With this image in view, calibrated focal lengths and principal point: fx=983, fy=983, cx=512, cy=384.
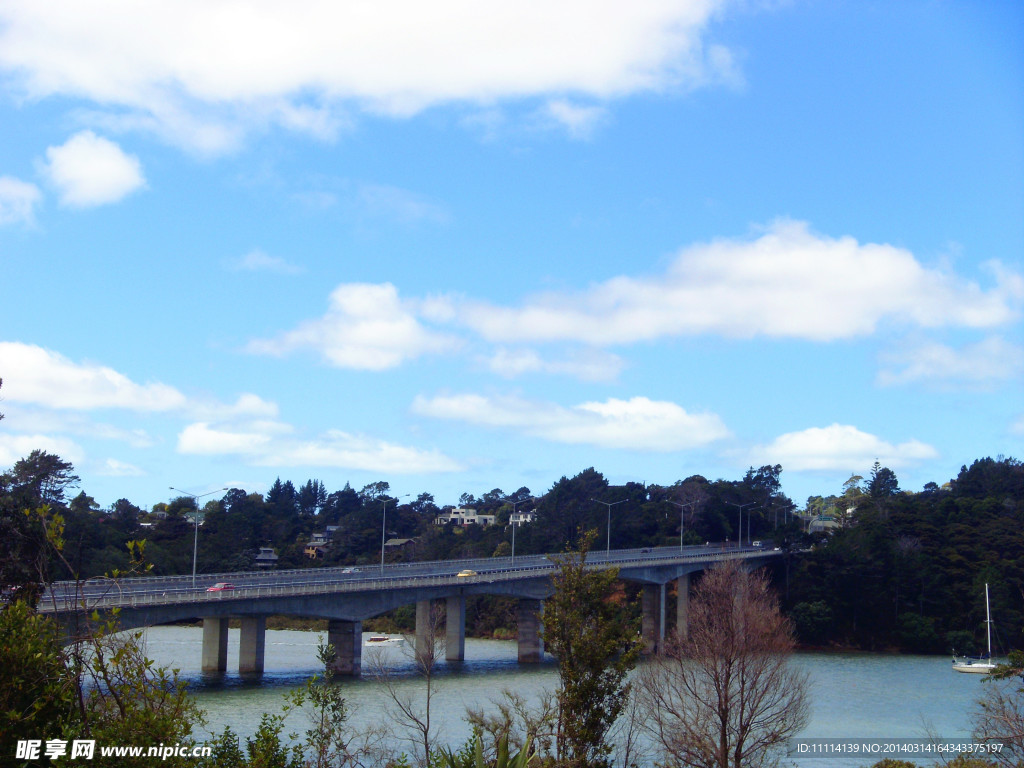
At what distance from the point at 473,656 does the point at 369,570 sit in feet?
37.5

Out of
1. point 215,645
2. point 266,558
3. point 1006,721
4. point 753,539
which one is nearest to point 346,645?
point 215,645

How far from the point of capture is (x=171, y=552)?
10419 cm

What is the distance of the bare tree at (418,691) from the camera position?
33125mm

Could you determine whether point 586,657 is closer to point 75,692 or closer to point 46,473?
point 75,692

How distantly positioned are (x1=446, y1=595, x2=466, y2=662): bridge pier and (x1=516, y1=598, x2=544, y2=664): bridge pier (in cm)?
572

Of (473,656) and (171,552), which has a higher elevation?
(171,552)

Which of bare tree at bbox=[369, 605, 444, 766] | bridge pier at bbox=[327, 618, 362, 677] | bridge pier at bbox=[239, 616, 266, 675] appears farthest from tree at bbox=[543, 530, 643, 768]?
bridge pier at bbox=[239, 616, 266, 675]

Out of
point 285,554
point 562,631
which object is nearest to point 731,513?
point 285,554

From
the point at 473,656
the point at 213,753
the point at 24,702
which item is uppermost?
the point at 24,702

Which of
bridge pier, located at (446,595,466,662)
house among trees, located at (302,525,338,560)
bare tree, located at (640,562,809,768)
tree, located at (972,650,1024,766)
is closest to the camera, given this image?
tree, located at (972,650,1024,766)

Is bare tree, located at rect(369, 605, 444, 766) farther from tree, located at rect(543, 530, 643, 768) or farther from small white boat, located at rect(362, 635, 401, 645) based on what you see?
small white boat, located at rect(362, 635, 401, 645)

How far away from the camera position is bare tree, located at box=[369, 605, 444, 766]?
33.1 m

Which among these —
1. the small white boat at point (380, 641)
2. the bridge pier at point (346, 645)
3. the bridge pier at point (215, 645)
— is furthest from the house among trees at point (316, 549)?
the bridge pier at point (346, 645)

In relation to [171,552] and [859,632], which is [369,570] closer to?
[171,552]
